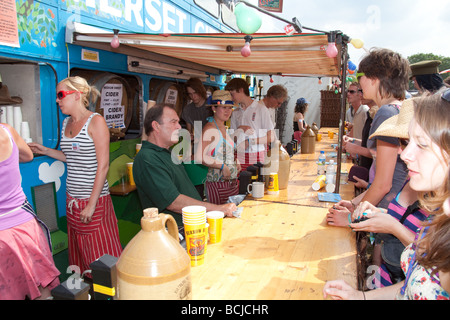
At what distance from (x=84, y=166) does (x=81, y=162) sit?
4cm

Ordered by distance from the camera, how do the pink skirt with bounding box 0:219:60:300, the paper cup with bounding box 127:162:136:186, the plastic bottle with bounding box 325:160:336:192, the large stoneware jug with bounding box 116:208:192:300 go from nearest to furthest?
1. the large stoneware jug with bounding box 116:208:192:300
2. the pink skirt with bounding box 0:219:60:300
3. the plastic bottle with bounding box 325:160:336:192
4. the paper cup with bounding box 127:162:136:186

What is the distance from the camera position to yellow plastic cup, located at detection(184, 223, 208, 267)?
156 centimetres

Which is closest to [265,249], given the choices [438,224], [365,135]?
[438,224]

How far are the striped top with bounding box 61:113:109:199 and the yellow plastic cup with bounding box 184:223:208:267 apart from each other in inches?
61.9

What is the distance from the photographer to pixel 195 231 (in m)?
1.55

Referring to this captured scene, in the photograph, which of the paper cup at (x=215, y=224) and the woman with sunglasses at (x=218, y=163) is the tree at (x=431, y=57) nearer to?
the woman with sunglasses at (x=218, y=163)

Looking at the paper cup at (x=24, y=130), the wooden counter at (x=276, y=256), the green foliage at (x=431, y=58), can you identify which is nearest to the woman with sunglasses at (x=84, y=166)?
the paper cup at (x=24, y=130)

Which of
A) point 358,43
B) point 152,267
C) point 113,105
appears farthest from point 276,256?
point 113,105

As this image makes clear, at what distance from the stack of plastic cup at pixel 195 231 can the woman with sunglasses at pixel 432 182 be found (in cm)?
86

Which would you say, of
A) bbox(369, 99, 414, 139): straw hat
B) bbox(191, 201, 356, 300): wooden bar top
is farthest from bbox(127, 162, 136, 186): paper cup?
bbox(369, 99, 414, 139): straw hat

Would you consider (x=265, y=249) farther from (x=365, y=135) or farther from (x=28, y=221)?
(x=365, y=135)

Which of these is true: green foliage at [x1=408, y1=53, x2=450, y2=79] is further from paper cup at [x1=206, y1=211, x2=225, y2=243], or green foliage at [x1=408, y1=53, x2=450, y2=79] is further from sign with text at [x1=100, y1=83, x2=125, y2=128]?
→ paper cup at [x1=206, y1=211, x2=225, y2=243]

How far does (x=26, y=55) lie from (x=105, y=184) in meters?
1.20

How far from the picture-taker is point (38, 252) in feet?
7.12
